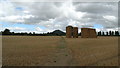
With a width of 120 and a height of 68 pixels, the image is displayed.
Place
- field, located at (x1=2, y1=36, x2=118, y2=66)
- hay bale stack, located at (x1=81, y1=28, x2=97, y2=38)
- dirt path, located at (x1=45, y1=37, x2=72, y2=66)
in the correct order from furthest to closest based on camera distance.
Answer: hay bale stack, located at (x1=81, y1=28, x2=97, y2=38) < field, located at (x1=2, y1=36, x2=118, y2=66) < dirt path, located at (x1=45, y1=37, x2=72, y2=66)

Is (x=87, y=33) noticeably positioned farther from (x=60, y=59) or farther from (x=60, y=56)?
(x=60, y=59)

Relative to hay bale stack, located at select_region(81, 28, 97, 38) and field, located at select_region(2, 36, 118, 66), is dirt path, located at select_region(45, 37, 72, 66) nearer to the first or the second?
field, located at select_region(2, 36, 118, 66)

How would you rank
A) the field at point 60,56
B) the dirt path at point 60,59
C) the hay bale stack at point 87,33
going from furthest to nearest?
1. the hay bale stack at point 87,33
2. the field at point 60,56
3. the dirt path at point 60,59

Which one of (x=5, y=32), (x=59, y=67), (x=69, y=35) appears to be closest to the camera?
(x=59, y=67)

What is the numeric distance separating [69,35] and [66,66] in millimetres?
70137

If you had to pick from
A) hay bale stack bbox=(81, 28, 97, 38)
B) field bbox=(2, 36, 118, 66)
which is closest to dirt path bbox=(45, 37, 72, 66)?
field bbox=(2, 36, 118, 66)

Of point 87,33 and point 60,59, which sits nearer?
point 60,59

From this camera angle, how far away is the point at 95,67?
7.47m

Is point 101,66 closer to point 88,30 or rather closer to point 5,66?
point 5,66

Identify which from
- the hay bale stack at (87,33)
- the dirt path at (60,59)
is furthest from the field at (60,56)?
the hay bale stack at (87,33)

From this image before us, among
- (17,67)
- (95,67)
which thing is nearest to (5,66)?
(17,67)

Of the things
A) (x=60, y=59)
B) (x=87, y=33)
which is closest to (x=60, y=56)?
(x=60, y=59)

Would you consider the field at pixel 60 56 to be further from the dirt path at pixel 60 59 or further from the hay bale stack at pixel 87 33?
the hay bale stack at pixel 87 33

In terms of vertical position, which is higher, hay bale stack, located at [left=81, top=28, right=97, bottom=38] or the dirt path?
hay bale stack, located at [left=81, top=28, right=97, bottom=38]
